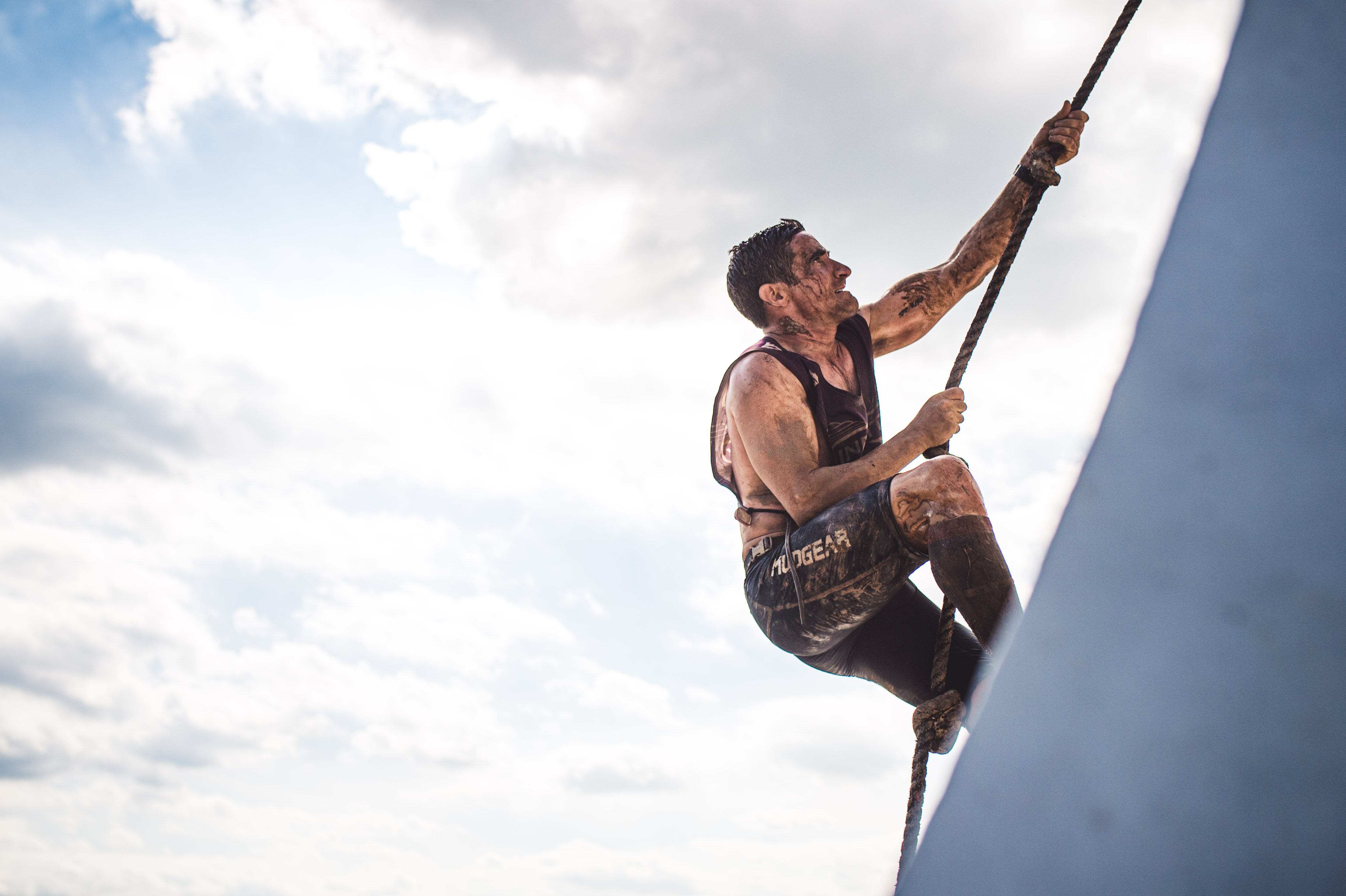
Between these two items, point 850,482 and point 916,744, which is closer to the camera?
point 916,744

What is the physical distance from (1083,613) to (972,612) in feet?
2.60

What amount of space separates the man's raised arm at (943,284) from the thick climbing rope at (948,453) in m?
0.06

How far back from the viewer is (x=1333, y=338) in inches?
88.4

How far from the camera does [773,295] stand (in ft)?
13.7

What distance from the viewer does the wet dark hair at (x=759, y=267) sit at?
166 inches

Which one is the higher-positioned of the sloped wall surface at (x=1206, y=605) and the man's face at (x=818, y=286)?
the man's face at (x=818, y=286)

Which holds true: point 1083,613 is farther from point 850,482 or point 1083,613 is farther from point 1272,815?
point 850,482

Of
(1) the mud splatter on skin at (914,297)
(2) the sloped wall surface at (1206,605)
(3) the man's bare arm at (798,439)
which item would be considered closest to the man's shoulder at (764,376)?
(3) the man's bare arm at (798,439)

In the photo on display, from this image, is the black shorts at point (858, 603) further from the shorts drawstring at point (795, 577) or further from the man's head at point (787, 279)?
the man's head at point (787, 279)

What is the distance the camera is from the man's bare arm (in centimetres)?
340

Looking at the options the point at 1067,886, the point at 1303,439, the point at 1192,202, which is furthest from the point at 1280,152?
the point at 1067,886

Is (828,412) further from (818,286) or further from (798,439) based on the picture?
(818,286)

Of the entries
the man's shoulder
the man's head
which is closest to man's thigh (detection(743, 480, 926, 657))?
the man's shoulder

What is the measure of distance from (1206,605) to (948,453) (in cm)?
138
